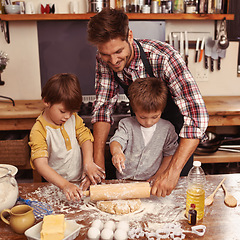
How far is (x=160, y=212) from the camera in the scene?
44.9 inches

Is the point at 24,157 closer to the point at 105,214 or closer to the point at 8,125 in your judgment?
the point at 8,125

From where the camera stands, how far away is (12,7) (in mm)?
2584

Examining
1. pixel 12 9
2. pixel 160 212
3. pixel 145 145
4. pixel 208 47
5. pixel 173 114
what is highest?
pixel 12 9

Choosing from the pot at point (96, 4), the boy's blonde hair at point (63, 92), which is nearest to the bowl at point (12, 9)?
the pot at point (96, 4)

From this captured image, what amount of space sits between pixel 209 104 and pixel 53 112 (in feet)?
5.30

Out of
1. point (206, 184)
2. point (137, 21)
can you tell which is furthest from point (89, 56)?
point (206, 184)

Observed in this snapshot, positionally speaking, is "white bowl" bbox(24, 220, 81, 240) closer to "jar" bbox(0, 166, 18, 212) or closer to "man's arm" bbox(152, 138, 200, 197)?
"jar" bbox(0, 166, 18, 212)

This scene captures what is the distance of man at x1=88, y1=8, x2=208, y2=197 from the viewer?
1.32 metres

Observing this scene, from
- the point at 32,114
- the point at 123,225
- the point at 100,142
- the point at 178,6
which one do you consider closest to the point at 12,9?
the point at 32,114

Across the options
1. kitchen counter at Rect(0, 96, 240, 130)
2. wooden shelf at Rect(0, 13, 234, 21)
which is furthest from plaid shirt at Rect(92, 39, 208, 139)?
wooden shelf at Rect(0, 13, 234, 21)

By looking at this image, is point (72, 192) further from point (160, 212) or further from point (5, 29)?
point (5, 29)

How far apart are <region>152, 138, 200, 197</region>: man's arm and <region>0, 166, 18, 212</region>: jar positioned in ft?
1.75

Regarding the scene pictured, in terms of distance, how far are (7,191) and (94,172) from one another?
0.43 meters

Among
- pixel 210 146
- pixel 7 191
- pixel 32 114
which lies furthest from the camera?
pixel 210 146
